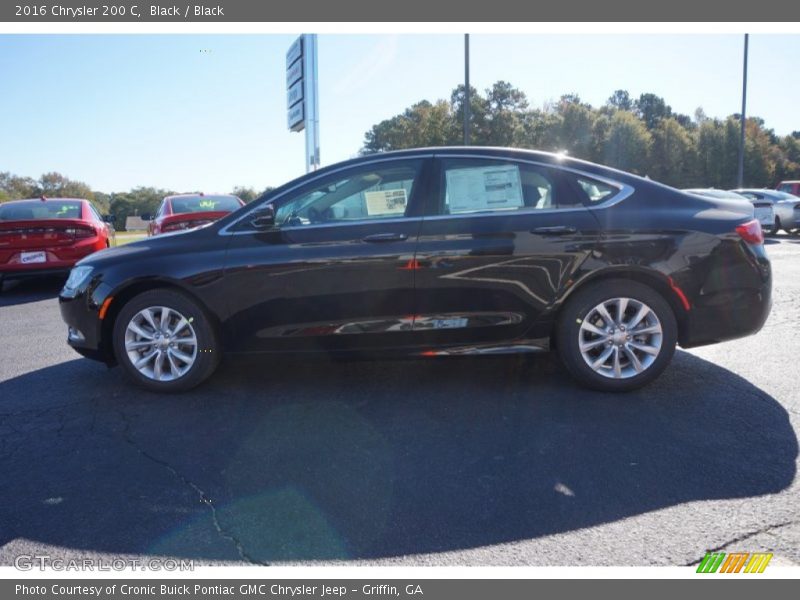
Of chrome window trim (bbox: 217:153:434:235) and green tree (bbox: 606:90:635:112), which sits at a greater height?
green tree (bbox: 606:90:635:112)

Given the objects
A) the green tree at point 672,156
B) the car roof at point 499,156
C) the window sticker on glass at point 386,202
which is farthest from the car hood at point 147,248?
the green tree at point 672,156

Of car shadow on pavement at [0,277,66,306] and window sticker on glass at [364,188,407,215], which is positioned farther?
car shadow on pavement at [0,277,66,306]

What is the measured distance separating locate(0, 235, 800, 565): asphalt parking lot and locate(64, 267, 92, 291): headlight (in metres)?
0.76

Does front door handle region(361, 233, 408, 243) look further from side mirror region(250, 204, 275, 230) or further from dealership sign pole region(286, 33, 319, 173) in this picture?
dealership sign pole region(286, 33, 319, 173)

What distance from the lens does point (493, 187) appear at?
4.40 metres

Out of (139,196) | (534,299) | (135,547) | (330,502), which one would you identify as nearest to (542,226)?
(534,299)

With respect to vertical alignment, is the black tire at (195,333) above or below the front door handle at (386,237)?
below

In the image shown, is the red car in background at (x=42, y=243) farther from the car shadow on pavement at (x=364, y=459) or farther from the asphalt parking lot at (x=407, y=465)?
the car shadow on pavement at (x=364, y=459)

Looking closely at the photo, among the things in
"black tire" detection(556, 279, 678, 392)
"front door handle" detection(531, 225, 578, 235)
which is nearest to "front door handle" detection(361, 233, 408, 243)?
"front door handle" detection(531, 225, 578, 235)

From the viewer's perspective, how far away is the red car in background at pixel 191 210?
9.30 metres

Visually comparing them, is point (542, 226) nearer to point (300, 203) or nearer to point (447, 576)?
point (300, 203)

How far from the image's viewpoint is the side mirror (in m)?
4.32

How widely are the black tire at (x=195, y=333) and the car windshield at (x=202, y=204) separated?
5679mm

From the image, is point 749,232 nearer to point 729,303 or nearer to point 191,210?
point 729,303
